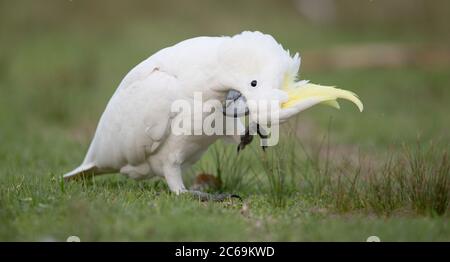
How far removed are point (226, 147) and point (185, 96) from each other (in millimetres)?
1662

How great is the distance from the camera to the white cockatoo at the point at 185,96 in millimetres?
4594

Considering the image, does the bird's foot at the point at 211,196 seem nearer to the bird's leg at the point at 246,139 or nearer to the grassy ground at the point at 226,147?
the grassy ground at the point at 226,147

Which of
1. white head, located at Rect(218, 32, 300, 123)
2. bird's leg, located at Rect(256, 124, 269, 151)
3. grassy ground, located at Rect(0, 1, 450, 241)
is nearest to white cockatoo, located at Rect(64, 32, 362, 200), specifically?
white head, located at Rect(218, 32, 300, 123)

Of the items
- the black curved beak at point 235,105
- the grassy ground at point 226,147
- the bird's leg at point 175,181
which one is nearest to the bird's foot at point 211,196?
the bird's leg at point 175,181

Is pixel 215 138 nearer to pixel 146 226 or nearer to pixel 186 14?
pixel 146 226

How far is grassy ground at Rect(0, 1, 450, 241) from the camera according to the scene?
14.0 feet

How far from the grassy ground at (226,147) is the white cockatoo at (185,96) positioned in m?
0.29

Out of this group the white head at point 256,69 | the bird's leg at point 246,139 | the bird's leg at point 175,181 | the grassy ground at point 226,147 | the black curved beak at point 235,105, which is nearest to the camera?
the grassy ground at point 226,147

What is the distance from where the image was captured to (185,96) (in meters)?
5.00

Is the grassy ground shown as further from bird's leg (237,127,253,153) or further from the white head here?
the white head

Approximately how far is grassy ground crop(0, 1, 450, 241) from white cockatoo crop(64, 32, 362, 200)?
0.29 meters

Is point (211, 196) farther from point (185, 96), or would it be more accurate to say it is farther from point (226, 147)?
point (226, 147)

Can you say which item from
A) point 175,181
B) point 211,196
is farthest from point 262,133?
point 175,181
